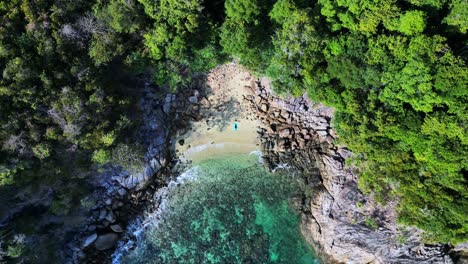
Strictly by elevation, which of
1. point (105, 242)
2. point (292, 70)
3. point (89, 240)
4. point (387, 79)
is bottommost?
point (105, 242)

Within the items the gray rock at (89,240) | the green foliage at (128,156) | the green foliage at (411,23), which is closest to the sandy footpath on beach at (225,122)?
the green foliage at (128,156)

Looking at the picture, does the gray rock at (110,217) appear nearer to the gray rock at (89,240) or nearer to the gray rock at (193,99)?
the gray rock at (89,240)

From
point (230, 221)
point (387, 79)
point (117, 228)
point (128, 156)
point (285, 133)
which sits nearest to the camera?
point (387, 79)

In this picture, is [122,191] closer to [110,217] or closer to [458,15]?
[110,217]

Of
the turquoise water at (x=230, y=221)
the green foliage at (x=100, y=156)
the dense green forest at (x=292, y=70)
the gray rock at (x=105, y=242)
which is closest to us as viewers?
the dense green forest at (x=292, y=70)

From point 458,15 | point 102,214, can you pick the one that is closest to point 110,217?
point 102,214

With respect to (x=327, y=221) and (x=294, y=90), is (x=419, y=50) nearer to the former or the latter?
(x=294, y=90)
